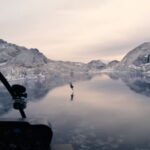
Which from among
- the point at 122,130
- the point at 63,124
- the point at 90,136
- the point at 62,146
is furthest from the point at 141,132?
→ the point at 62,146

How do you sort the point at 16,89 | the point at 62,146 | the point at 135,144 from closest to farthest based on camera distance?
the point at 16,89 → the point at 62,146 → the point at 135,144

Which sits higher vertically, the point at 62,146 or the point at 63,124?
the point at 62,146

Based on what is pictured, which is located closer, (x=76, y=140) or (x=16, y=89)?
(x=16, y=89)

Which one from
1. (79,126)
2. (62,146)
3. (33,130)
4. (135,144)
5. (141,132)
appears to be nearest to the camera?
(33,130)

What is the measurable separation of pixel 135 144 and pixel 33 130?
3310 centimetres

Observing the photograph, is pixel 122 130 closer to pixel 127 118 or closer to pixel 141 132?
pixel 141 132

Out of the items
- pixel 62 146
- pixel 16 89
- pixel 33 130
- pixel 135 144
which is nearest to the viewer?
pixel 33 130

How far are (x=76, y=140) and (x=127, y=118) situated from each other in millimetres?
19253

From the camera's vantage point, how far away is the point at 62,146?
18.0 ft

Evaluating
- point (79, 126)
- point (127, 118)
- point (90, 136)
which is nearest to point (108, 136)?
point (90, 136)

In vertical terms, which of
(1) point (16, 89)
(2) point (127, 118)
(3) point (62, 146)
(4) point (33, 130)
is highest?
(1) point (16, 89)

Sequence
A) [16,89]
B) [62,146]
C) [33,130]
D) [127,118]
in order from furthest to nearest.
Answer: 1. [127,118]
2. [62,146]
3. [16,89]
4. [33,130]

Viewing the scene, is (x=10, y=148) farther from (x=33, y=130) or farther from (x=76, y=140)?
(x=76, y=140)

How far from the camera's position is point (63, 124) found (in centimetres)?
5128
